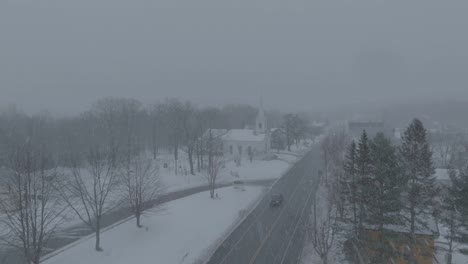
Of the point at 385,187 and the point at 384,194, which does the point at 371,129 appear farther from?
the point at 384,194

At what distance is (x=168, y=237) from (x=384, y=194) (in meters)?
13.3

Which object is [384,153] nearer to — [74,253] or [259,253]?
[259,253]

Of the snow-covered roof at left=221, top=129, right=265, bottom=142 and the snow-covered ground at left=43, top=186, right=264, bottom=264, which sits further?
the snow-covered roof at left=221, top=129, right=265, bottom=142

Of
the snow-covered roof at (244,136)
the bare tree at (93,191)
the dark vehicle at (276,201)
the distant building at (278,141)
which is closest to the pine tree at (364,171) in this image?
the dark vehicle at (276,201)

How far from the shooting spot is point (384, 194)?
47.8ft

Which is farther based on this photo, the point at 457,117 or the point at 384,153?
the point at 457,117

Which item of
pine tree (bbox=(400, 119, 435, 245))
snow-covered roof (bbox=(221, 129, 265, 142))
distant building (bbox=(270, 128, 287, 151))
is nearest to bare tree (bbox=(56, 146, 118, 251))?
pine tree (bbox=(400, 119, 435, 245))

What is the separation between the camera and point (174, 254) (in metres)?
17.6

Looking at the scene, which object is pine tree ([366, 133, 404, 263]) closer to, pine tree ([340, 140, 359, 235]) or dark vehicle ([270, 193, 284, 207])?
pine tree ([340, 140, 359, 235])

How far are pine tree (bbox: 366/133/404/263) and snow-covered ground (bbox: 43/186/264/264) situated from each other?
9.67m

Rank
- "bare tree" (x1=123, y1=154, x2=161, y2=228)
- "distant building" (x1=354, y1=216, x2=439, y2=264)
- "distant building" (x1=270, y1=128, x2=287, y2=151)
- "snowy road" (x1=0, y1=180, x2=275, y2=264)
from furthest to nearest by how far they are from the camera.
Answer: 1. "distant building" (x1=270, y1=128, x2=287, y2=151)
2. "bare tree" (x1=123, y1=154, x2=161, y2=228)
3. "snowy road" (x1=0, y1=180, x2=275, y2=264)
4. "distant building" (x1=354, y1=216, x2=439, y2=264)

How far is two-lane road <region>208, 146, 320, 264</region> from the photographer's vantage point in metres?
17.3

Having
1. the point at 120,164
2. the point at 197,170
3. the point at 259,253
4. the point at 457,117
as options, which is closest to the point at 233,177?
the point at 197,170

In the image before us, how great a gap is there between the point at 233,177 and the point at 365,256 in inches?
1075
